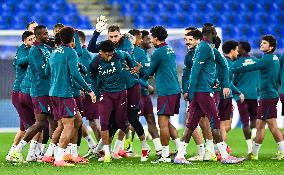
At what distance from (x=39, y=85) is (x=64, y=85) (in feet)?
3.07

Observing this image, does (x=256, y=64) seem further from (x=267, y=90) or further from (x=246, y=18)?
(x=246, y=18)

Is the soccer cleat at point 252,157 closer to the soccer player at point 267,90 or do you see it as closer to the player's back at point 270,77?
the soccer player at point 267,90

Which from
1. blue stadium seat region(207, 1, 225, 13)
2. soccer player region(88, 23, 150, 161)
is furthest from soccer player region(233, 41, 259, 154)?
blue stadium seat region(207, 1, 225, 13)

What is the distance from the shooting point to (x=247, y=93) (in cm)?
1525

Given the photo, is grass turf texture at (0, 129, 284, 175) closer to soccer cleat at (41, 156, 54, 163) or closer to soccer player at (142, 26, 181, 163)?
soccer cleat at (41, 156, 54, 163)

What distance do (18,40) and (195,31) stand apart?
7.38 m

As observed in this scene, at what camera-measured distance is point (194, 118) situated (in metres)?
12.6

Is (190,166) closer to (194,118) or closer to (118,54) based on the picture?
(194,118)

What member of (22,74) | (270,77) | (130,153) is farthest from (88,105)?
(270,77)

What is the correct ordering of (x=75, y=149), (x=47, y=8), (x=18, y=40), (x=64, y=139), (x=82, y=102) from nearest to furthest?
(x=64, y=139) < (x=75, y=149) < (x=82, y=102) < (x=18, y=40) < (x=47, y=8)

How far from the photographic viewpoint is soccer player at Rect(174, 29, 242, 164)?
12336 millimetres

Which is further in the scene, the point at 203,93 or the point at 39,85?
the point at 39,85

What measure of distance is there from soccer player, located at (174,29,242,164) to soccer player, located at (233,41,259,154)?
2.14 metres

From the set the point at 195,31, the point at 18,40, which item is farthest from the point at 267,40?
the point at 18,40
